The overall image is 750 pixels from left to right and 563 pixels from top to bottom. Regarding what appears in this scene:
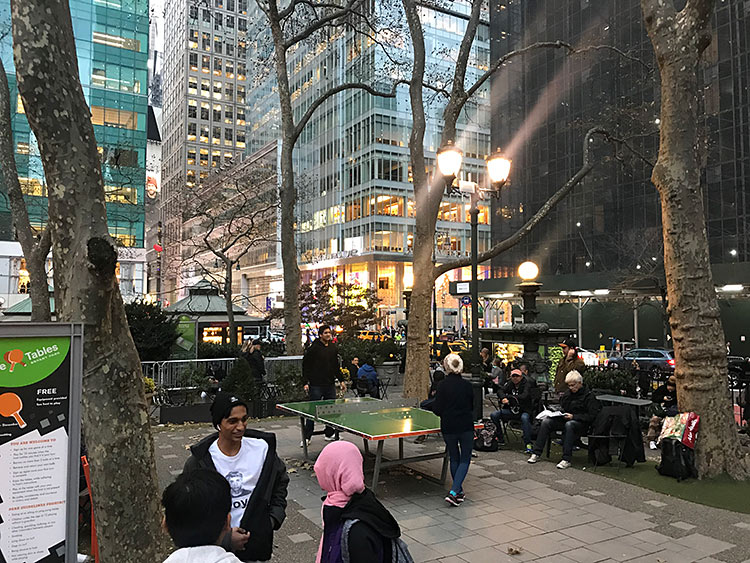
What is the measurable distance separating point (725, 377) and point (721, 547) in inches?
134

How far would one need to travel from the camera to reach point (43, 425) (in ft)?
10.6

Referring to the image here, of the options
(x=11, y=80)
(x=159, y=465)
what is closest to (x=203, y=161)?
(x=11, y=80)

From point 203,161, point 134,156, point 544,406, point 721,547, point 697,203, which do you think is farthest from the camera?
point 203,161

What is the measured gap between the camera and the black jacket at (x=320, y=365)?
10695 millimetres

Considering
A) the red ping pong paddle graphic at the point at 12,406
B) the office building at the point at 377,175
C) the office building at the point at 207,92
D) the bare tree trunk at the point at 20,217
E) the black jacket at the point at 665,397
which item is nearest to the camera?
the red ping pong paddle graphic at the point at 12,406

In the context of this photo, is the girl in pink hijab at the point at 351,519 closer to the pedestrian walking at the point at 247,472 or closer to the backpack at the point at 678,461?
the pedestrian walking at the point at 247,472

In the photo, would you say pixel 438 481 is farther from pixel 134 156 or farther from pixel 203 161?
pixel 203 161

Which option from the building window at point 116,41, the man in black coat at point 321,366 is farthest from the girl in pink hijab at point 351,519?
the building window at point 116,41

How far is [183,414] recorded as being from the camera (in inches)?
501

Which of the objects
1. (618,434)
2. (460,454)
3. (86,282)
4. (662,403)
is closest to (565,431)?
(618,434)

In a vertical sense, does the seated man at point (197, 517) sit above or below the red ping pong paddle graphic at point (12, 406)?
below

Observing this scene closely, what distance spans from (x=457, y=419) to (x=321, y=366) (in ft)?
13.7

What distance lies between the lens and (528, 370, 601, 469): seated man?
9.05 metres

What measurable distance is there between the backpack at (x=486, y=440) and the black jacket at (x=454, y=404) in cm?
328
